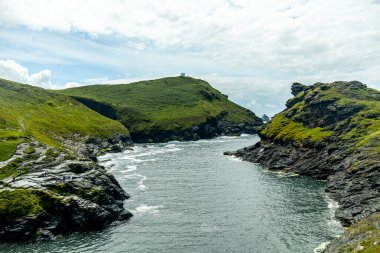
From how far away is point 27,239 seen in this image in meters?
70.0

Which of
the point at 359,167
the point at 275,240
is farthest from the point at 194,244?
the point at 359,167

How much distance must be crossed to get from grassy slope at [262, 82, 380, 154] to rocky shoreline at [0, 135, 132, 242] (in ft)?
274

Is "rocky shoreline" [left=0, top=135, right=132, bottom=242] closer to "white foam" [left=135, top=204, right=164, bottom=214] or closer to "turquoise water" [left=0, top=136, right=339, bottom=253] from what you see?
"turquoise water" [left=0, top=136, right=339, bottom=253]

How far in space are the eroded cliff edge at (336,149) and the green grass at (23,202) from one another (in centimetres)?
5782

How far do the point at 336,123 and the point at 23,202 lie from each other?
13470cm

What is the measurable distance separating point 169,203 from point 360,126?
93174mm

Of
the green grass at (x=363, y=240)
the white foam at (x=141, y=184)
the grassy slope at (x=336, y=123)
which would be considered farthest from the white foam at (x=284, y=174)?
the green grass at (x=363, y=240)

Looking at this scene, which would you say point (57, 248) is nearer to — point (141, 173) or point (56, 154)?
point (56, 154)

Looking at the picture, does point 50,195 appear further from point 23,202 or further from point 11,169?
point 11,169

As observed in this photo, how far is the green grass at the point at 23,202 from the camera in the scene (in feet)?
240

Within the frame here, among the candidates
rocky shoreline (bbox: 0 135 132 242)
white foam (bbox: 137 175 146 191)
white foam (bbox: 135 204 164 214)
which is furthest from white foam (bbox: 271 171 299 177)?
rocky shoreline (bbox: 0 135 132 242)

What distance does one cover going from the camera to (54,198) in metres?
78.3

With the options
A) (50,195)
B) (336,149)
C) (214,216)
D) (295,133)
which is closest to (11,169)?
(50,195)

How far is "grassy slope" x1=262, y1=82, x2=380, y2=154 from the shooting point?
13838cm
